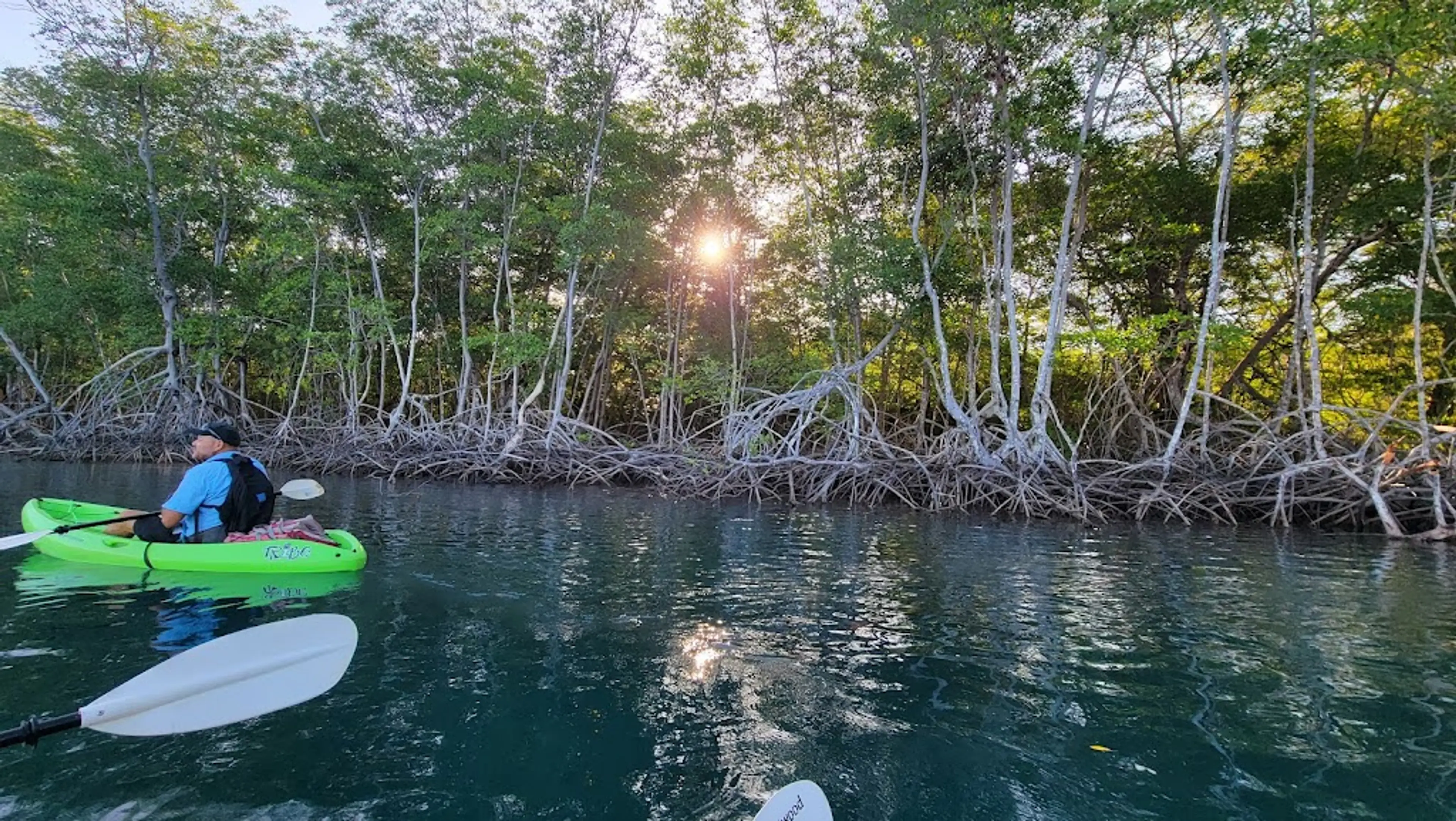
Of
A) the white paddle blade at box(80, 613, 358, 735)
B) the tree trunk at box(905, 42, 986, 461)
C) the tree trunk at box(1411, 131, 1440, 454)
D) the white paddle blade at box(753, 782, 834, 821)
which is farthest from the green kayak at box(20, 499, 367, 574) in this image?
the tree trunk at box(1411, 131, 1440, 454)

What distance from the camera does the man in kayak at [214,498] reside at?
17.7 ft

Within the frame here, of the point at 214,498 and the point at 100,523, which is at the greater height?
the point at 214,498

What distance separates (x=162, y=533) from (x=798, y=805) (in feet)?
19.2

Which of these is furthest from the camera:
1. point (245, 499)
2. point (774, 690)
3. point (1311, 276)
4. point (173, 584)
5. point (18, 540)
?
point (1311, 276)

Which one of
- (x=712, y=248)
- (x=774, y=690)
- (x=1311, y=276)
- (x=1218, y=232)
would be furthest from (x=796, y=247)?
(x=774, y=690)

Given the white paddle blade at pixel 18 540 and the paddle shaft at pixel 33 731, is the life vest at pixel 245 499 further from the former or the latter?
the paddle shaft at pixel 33 731

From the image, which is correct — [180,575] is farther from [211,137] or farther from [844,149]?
[211,137]

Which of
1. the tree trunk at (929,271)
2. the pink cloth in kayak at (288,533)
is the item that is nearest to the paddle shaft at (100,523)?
the pink cloth in kayak at (288,533)

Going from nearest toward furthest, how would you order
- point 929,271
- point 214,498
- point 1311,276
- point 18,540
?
point 18,540, point 214,498, point 1311,276, point 929,271

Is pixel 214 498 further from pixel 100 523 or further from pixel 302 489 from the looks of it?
pixel 302 489

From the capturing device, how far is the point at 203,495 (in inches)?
219

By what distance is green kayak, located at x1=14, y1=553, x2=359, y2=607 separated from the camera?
5.06 metres

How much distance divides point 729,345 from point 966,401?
5890 mm

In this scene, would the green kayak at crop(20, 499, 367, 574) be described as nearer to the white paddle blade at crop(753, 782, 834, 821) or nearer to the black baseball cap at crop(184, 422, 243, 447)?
the black baseball cap at crop(184, 422, 243, 447)
